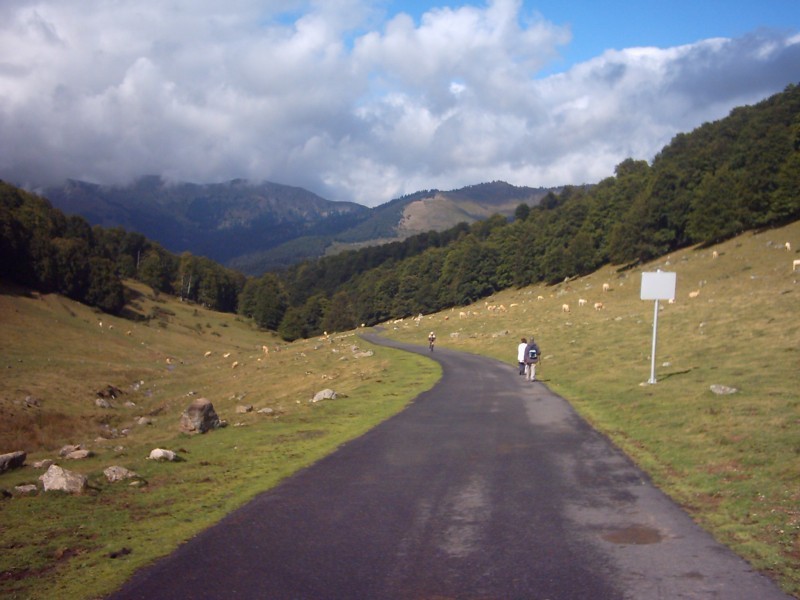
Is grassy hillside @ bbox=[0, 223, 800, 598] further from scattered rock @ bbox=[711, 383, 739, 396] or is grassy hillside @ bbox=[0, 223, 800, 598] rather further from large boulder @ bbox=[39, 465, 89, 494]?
large boulder @ bbox=[39, 465, 89, 494]

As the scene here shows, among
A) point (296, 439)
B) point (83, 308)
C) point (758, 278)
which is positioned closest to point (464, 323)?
point (758, 278)

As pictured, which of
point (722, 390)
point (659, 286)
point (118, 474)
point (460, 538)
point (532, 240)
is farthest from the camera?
point (532, 240)

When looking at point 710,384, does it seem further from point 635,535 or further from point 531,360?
point 635,535

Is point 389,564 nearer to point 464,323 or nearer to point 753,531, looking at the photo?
point 753,531

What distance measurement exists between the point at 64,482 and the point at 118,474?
1039 millimetres

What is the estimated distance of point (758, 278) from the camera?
4891cm

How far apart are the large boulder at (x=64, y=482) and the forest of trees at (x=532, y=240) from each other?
7175 centimetres

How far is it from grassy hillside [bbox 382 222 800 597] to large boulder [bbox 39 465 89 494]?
31.9ft

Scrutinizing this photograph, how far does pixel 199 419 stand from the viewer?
18328 mm

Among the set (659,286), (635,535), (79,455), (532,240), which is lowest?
(79,455)

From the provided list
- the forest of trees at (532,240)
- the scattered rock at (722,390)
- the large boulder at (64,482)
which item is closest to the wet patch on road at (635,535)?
the large boulder at (64,482)

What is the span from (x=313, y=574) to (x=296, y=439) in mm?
8702

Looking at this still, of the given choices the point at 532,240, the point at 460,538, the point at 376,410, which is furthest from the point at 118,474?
the point at 532,240

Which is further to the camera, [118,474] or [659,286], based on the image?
[659,286]
